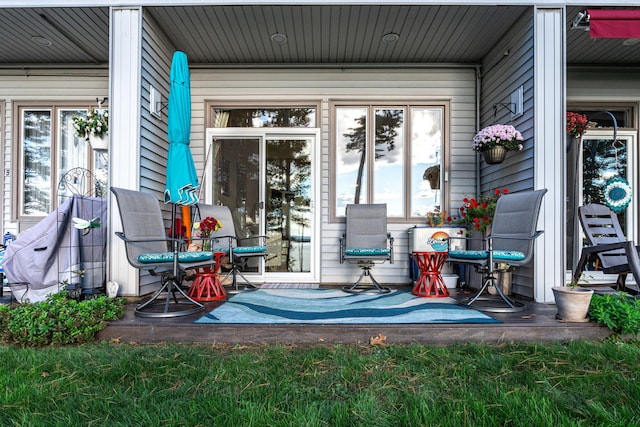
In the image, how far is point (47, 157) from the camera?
500cm

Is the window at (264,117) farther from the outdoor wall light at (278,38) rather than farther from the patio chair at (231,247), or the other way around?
the patio chair at (231,247)

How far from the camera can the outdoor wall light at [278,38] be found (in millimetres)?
4138

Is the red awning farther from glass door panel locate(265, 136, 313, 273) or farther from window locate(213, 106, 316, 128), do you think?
glass door panel locate(265, 136, 313, 273)

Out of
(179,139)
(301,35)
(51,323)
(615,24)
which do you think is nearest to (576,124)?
(615,24)

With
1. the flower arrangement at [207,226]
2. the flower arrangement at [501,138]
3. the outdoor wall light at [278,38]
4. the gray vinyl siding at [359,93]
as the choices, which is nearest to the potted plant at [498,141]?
the flower arrangement at [501,138]

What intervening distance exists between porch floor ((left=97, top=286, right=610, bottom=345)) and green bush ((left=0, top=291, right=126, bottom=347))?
0.38 ft

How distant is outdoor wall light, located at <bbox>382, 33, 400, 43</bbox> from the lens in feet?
13.5

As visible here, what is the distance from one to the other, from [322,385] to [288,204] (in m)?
3.26

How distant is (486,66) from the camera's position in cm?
462

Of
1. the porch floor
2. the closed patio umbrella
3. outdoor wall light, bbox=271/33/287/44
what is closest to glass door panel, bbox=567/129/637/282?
the porch floor

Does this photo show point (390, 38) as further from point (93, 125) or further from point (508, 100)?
point (93, 125)

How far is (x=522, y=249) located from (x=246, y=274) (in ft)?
10.4

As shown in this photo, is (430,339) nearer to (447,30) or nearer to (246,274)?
(246,274)

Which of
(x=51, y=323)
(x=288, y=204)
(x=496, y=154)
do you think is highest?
(x=496, y=154)
